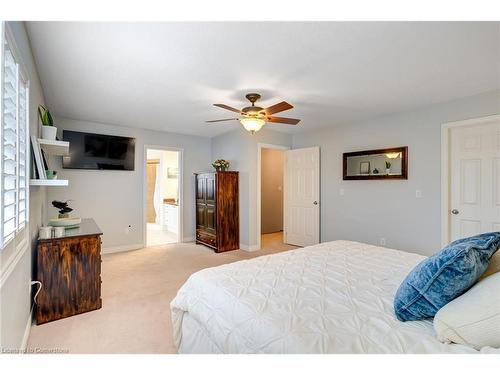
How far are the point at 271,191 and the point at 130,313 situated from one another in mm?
4748

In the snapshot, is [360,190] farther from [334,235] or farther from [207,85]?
[207,85]

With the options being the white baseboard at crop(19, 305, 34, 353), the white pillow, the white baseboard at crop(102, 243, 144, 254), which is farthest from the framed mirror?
the white baseboard at crop(19, 305, 34, 353)

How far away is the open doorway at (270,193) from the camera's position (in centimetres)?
654

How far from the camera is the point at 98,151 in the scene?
4.39 meters

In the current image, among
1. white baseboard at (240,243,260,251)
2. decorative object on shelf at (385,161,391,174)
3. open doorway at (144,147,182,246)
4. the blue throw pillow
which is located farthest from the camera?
open doorway at (144,147,182,246)

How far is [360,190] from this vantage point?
4.26 meters

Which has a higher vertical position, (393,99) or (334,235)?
(393,99)

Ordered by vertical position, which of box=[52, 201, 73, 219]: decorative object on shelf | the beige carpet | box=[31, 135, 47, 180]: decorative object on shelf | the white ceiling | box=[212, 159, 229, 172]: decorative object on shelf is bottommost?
the beige carpet

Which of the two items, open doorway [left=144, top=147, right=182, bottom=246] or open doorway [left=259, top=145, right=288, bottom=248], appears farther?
open doorway [left=144, top=147, right=182, bottom=246]

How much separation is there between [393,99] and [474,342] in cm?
302

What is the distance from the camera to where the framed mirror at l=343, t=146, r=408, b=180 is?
3750mm

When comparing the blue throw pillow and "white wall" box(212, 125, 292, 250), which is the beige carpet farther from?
the blue throw pillow

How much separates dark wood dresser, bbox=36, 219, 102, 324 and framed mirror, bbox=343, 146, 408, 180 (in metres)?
3.82
